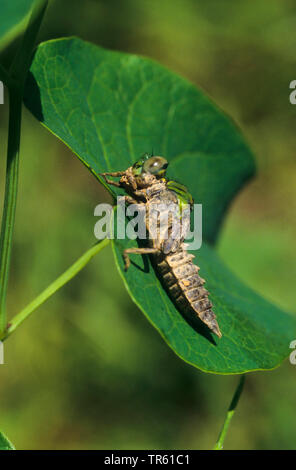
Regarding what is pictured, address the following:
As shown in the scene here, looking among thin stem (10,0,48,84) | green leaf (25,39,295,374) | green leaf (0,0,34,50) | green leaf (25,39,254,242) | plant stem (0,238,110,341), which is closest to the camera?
green leaf (0,0,34,50)

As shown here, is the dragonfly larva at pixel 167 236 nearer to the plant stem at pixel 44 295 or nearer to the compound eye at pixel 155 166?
the compound eye at pixel 155 166

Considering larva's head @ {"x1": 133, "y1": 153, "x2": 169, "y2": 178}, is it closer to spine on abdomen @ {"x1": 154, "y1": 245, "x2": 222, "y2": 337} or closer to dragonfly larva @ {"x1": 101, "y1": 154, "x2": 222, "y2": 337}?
dragonfly larva @ {"x1": 101, "y1": 154, "x2": 222, "y2": 337}

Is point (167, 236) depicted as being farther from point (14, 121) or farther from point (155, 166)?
point (14, 121)

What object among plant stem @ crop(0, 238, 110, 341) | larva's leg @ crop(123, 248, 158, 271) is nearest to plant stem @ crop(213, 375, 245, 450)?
larva's leg @ crop(123, 248, 158, 271)

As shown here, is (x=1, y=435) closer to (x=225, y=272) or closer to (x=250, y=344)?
(x=250, y=344)

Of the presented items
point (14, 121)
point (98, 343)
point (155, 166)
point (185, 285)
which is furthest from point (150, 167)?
point (98, 343)

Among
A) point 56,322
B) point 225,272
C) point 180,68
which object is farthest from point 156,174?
point 180,68
